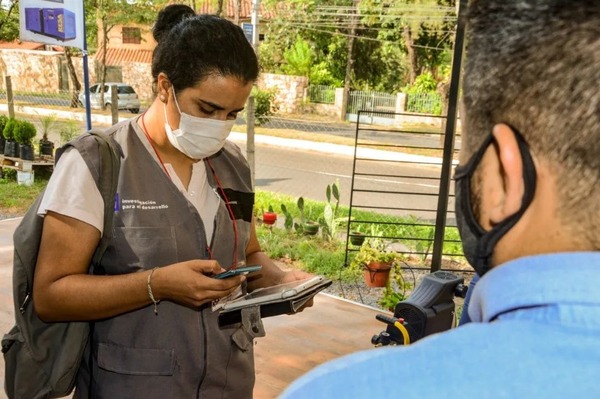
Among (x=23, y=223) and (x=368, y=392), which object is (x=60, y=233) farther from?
(x=368, y=392)

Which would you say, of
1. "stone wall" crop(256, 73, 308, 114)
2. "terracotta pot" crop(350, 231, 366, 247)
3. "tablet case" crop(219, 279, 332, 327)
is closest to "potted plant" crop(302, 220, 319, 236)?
"terracotta pot" crop(350, 231, 366, 247)

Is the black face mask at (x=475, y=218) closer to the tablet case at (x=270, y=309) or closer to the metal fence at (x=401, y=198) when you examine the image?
the tablet case at (x=270, y=309)

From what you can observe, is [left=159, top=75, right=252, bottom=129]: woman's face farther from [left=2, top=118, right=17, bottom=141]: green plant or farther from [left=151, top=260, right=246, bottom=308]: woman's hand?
[left=2, top=118, right=17, bottom=141]: green plant

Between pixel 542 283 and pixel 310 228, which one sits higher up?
pixel 542 283

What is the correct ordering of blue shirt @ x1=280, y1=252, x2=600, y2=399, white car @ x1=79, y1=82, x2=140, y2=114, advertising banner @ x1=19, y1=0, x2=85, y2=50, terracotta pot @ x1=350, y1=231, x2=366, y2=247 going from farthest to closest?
white car @ x1=79, y1=82, x2=140, y2=114 < advertising banner @ x1=19, y1=0, x2=85, y2=50 < terracotta pot @ x1=350, y1=231, x2=366, y2=247 < blue shirt @ x1=280, y1=252, x2=600, y2=399

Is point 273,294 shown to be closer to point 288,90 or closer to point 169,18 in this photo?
point 169,18

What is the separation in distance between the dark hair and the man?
1066mm

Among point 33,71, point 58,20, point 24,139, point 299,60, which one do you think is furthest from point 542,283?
point 33,71

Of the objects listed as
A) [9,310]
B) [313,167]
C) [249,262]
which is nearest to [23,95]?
[313,167]

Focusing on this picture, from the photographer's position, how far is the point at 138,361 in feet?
4.79

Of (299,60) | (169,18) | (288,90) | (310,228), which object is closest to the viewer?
(169,18)

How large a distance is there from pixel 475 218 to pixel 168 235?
39.0 inches

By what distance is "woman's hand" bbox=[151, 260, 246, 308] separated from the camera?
4.66 feet

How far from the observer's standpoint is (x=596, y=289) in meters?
0.47
